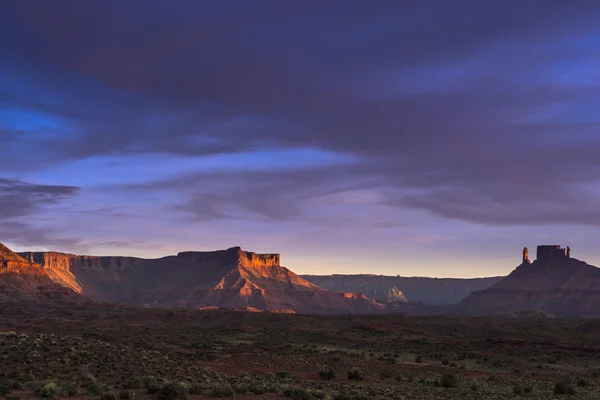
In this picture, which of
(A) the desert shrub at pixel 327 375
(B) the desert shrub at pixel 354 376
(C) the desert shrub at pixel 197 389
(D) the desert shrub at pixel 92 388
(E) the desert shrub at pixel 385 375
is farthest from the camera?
(E) the desert shrub at pixel 385 375

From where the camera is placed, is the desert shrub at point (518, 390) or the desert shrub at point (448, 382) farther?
the desert shrub at point (448, 382)

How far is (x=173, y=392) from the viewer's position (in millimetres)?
23750

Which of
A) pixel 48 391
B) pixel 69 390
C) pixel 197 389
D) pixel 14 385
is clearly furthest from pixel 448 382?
pixel 14 385

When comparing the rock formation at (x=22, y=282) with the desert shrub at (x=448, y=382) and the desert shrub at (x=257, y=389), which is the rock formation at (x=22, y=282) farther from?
the desert shrub at (x=448, y=382)

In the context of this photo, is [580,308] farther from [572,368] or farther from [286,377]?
[286,377]

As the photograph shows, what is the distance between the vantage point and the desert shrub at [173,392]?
23.4 meters

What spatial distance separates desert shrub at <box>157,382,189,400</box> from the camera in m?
23.4

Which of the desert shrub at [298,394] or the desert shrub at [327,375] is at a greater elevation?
the desert shrub at [298,394]

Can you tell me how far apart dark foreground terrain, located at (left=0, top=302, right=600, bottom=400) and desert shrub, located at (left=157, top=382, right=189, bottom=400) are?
0.05m

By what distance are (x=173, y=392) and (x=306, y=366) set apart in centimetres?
2245

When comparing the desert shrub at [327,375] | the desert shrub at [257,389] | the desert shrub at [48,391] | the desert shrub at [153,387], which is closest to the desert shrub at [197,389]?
the desert shrub at [153,387]

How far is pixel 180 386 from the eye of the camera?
79.8 ft

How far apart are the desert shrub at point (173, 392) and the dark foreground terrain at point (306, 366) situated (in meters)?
0.05

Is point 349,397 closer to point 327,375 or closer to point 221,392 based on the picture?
point 221,392
